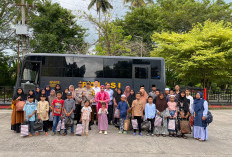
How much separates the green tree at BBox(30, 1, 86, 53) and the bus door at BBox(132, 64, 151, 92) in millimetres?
11525

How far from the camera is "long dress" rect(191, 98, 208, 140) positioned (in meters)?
6.89

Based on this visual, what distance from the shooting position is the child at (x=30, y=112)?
709cm

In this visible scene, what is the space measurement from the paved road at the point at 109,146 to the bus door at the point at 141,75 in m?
4.15

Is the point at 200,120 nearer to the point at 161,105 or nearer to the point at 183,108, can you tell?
the point at 183,108

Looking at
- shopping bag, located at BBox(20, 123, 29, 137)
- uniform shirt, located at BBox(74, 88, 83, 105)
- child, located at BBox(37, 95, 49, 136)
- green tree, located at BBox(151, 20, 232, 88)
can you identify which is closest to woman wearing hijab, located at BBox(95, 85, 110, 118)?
uniform shirt, located at BBox(74, 88, 83, 105)

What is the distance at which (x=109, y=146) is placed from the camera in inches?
239

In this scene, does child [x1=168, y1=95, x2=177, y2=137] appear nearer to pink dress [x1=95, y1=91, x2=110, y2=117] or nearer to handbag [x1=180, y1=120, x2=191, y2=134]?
handbag [x1=180, y1=120, x2=191, y2=134]

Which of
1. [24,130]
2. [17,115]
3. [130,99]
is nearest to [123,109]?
[130,99]

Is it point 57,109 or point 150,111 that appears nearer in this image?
point 57,109

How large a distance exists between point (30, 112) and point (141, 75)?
20.2ft

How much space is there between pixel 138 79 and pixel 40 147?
21.5ft

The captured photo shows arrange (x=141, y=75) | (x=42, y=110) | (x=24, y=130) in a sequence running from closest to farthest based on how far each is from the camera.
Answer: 1. (x=24, y=130)
2. (x=42, y=110)
3. (x=141, y=75)

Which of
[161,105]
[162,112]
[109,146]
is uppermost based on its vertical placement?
[161,105]

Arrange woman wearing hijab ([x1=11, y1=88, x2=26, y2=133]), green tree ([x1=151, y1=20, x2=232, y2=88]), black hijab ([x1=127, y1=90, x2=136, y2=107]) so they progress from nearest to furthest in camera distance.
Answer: woman wearing hijab ([x1=11, y1=88, x2=26, y2=133]) → black hijab ([x1=127, y1=90, x2=136, y2=107]) → green tree ([x1=151, y1=20, x2=232, y2=88])
